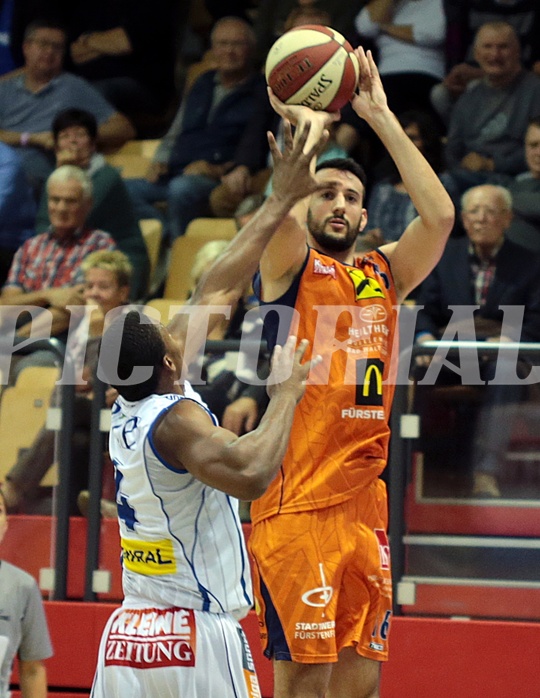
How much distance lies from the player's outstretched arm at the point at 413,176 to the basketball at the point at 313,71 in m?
0.10

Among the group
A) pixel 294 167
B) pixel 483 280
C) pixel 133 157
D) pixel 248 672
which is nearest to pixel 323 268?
pixel 294 167

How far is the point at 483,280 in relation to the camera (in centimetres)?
698

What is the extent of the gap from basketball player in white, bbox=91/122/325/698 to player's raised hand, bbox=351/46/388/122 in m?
1.00

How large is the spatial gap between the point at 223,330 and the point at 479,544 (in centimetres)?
186

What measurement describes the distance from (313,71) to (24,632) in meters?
2.84

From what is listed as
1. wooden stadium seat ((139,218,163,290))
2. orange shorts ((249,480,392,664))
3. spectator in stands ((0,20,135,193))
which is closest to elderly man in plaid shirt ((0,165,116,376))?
wooden stadium seat ((139,218,163,290))

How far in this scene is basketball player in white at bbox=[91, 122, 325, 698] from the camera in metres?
3.57

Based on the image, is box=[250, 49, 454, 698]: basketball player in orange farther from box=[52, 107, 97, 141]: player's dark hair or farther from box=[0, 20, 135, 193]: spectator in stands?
box=[0, 20, 135, 193]: spectator in stands

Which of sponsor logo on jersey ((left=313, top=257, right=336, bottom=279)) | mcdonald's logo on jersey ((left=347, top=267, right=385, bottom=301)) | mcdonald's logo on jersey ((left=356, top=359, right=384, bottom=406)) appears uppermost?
sponsor logo on jersey ((left=313, top=257, right=336, bottom=279))

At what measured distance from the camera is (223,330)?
6.68 meters

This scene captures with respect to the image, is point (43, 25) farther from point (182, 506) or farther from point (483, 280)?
point (182, 506)

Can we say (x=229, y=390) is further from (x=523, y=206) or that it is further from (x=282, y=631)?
(x=523, y=206)

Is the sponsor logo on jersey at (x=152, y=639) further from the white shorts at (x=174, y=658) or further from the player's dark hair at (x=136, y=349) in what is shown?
the player's dark hair at (x=136, y=349)

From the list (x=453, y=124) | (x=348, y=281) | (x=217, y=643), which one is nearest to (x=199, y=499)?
(x=217, y=643)
